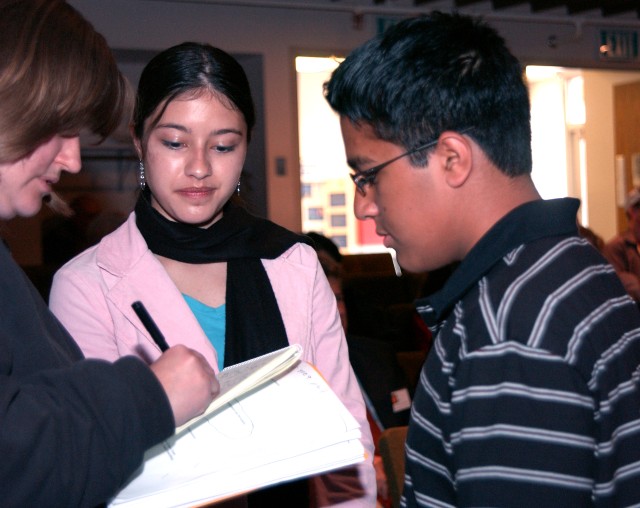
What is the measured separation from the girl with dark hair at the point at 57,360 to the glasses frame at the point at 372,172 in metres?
0.37

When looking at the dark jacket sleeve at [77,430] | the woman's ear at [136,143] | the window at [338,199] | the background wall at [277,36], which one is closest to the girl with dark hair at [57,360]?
the dark jacket sleeve at [77,430]

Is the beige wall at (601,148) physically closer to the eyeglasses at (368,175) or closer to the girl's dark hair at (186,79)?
the girl's dark hair at (186,79)

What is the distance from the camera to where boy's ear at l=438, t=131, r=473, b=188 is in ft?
3.61

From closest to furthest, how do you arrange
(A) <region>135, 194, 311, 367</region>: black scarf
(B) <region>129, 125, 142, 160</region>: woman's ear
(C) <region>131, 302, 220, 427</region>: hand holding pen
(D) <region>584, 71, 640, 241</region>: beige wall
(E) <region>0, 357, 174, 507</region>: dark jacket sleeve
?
(E) <region>0, 357, 174, 507</region>: dark jacket sleeve < (C) <region>131, 302, 220, 427</region>: hand holding pen < (A) <region>135, 194, 311, 367</region>: black scarf < (B) <region>129, 125, 142, 160</region>: woman's ear < (D) <region>584, 71, 640, 241</region>: beige wall

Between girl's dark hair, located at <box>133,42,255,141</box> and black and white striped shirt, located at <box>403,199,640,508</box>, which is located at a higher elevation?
girl's dark hair, located at <box>133,42,255,141</box>

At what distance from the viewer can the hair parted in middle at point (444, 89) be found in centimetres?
112

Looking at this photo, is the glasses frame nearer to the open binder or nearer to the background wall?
the open binder

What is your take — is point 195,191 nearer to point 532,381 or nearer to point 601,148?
point 532,381

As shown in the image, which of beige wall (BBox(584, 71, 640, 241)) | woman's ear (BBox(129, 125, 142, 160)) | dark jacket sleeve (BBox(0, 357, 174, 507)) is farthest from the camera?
beige wall (BBox(584, 71, 640, 241))

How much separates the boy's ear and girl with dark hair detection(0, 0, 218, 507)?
1.39 feet

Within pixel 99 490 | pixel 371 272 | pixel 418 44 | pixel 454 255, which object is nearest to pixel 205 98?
pixel 418 44

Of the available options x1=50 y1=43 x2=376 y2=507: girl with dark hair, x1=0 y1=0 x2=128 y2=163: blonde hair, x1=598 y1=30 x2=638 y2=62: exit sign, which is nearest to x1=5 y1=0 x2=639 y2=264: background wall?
x1=598 y1=30 x2=638 y2=62: exit sign

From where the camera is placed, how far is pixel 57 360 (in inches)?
42.2

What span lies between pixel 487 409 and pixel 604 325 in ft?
0.61
